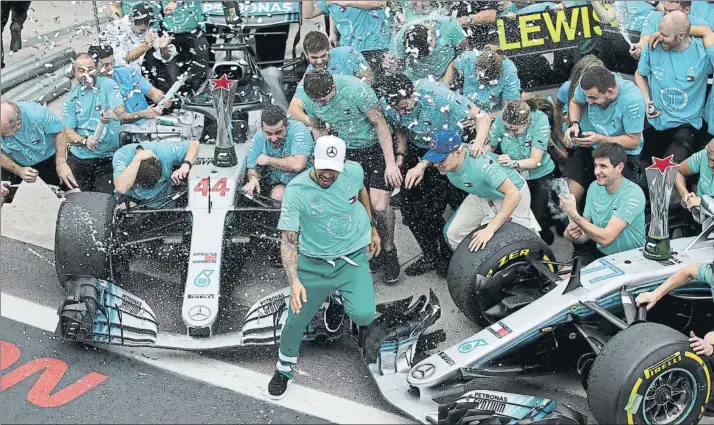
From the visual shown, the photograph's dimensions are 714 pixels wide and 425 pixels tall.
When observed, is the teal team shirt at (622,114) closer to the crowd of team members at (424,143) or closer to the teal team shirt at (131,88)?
the crowd of team members at (424,143)

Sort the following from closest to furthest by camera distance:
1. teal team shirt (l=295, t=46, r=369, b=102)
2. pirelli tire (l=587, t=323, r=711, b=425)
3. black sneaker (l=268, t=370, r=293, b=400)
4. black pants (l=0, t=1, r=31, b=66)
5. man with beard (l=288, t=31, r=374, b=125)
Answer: pirelli tire (l=587, t=323, r=711, b=425), black sneaker (l=268, t=370, r=293, b=400), man with beard (l=288, t=31, r=374, b=125), teal team shirt (l=295, t=46, r=369, b=102), black pants (l=0, t=1, r=31, b=66)

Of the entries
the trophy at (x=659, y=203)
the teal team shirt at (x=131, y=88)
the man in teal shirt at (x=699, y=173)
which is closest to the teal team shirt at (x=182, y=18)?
the teal team shirt at (x=131, y=88)

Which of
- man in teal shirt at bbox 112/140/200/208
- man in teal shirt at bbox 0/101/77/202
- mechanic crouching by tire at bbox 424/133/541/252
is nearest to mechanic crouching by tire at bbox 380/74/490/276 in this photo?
mechanic crouching by tire at bbox 424/133/541/252

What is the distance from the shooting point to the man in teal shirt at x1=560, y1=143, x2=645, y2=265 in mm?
6680

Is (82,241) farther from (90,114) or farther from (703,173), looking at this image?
(703,173)

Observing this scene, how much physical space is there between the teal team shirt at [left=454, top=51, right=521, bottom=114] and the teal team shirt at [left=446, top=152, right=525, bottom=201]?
1.02 metres

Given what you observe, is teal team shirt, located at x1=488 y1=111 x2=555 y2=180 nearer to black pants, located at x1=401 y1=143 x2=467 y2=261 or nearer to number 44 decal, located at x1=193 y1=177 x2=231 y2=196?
black pants, located at x1=401 y1=143 x2=467 y2=261

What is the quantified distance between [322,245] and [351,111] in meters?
1.71

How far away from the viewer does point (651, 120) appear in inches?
323

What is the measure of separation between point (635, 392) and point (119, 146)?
16.7 ft

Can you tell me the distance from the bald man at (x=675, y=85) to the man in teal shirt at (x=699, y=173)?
0.56 meters

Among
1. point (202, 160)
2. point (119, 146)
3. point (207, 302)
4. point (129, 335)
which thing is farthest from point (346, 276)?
point (119, 146)

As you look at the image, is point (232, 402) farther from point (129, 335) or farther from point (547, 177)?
point (547, 177)

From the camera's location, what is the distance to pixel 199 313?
6738 millimetres
